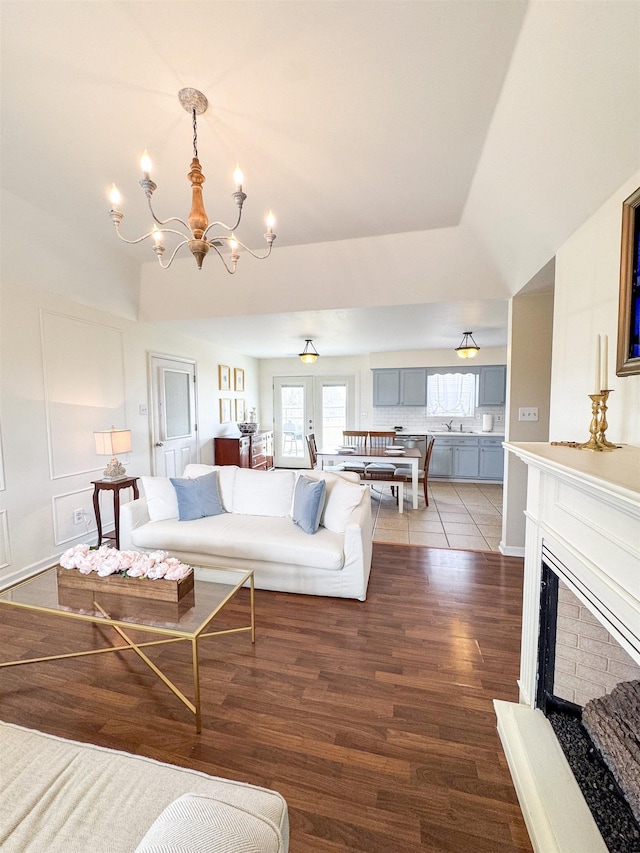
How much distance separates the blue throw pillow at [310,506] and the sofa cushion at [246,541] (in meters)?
0.06

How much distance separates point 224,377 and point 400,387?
3.27 m

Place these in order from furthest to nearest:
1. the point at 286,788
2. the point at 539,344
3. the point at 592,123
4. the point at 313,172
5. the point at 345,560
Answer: the point at 539,344, the point at 345,560, the point at 313,172, the point at 592,123, the point at 286,788

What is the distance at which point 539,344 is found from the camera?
317 cm

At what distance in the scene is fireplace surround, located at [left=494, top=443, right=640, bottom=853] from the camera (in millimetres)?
890

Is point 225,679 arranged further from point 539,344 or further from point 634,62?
point 539,344

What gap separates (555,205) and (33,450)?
408 cm

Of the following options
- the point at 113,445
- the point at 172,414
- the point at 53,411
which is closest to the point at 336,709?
the point at 113,445

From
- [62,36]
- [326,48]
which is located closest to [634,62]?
[326,48]

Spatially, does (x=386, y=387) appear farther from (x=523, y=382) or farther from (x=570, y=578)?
(x=570, y=578)

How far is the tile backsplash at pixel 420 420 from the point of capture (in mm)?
6477

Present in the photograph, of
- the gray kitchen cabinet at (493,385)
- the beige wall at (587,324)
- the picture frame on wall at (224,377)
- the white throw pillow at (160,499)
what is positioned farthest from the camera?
the gray kitchen cabinet at (493,385)

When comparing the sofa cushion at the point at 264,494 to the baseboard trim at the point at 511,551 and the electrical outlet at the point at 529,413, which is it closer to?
the baseboard trim at the point at 511,551

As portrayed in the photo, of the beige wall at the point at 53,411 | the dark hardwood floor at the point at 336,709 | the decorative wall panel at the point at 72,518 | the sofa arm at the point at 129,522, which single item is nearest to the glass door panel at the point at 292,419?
the beige wall at the point at 53,411

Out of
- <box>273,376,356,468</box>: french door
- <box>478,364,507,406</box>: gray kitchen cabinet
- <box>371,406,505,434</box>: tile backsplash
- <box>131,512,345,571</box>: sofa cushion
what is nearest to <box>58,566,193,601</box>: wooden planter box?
<box>131,512,345,571</box>: sofa cushion
